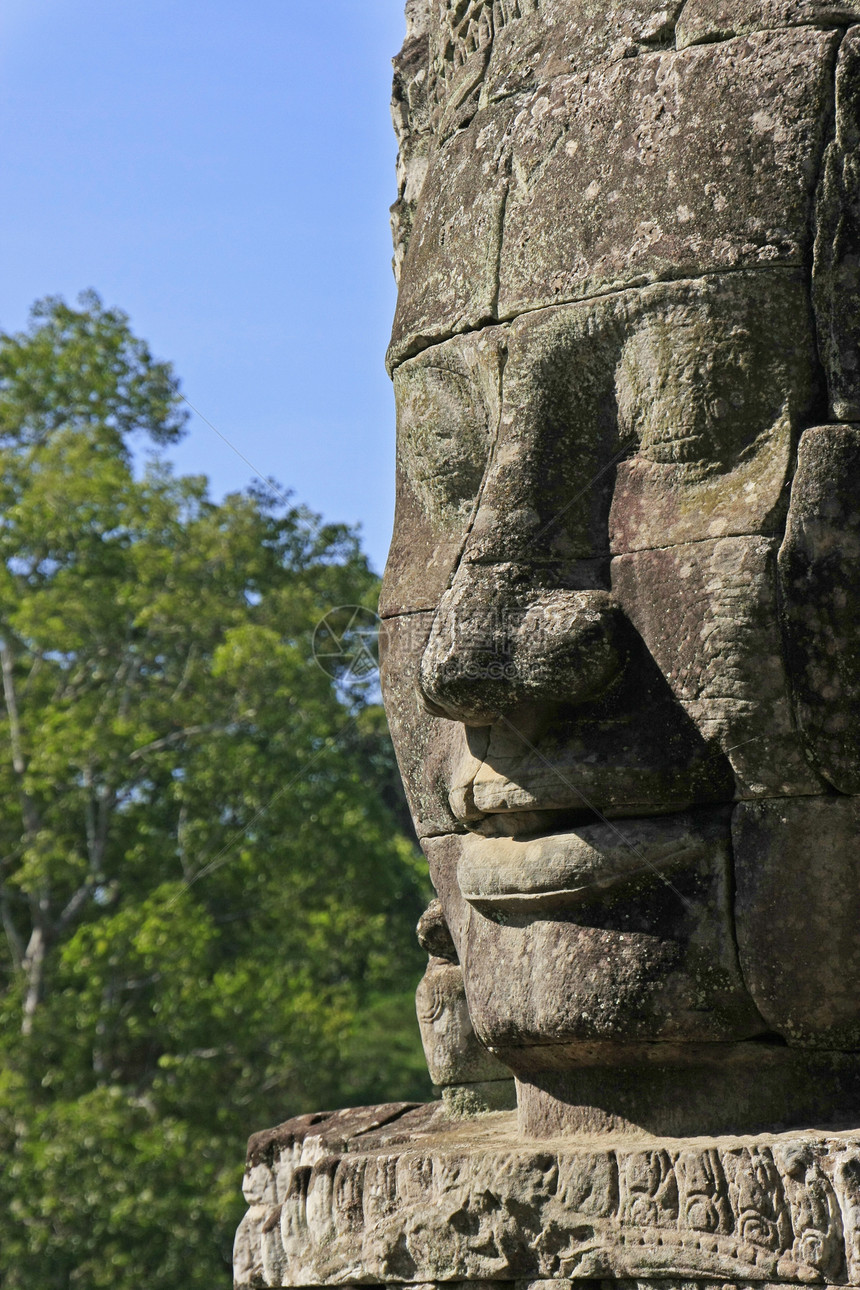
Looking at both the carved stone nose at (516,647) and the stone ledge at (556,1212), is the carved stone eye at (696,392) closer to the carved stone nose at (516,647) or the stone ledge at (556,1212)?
the carved stone nose at (516,647)

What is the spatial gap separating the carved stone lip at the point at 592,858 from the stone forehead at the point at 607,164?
112cm

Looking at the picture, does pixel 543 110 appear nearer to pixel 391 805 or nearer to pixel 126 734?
pixel 126 734

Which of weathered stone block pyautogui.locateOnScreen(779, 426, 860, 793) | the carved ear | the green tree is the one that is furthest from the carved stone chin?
the green tree

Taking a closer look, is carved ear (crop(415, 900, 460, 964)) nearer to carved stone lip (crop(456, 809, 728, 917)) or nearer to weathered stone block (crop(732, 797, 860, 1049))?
carved stone lip (crop(456, 809, 728, 917))

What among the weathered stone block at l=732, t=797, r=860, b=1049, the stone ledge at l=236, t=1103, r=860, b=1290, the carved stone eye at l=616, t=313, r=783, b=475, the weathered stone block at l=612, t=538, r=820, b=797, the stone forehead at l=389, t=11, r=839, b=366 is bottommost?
the stone ledge at l=236, t=1103, r=860, b=1290

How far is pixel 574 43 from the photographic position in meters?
3.63

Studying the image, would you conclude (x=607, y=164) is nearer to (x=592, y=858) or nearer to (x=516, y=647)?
(x=516, y=647)

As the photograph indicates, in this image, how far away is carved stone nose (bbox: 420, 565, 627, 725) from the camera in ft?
10.7

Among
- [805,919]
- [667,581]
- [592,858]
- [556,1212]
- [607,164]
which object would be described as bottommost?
[556,1212]

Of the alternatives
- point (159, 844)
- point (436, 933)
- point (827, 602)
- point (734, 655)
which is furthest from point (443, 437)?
point (159, 844)

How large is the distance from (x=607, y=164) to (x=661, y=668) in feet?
3.56

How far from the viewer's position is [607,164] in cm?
343

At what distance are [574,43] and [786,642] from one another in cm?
149

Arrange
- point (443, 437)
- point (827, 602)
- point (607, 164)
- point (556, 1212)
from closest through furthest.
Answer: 1. point (827, 602)
2. point (556, 1212)
3. point (607, 164)
4. point (443, 437)
